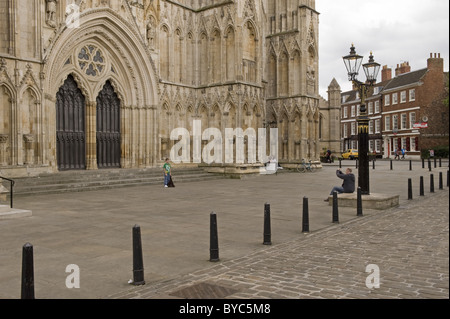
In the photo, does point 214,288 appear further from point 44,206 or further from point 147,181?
point 147,181

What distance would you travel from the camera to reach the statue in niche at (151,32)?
923 inches

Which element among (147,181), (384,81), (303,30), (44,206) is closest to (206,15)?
(303,30)

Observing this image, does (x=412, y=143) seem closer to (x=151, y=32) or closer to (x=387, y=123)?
(x=387, y=123)

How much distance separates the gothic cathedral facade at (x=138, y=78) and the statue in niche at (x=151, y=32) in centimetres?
8

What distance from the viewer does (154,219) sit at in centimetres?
998

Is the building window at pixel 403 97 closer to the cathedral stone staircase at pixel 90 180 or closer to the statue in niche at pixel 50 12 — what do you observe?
the cathedral stone staircase at pixel 90 180

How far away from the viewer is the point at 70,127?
2059 centimetres

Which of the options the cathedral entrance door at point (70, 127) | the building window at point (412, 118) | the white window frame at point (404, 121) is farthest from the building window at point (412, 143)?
the cathedral entrance door at point (70, 127)

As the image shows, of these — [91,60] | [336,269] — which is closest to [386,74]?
[91,60]

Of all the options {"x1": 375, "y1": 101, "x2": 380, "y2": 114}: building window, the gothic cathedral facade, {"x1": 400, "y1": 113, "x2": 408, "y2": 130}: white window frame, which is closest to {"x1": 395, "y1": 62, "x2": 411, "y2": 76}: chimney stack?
{"x1": 375, "y1": 101, "x2": 380, "y2": 114}: building window

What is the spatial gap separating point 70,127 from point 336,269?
17671 millimetres

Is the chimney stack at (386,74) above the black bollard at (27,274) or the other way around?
above

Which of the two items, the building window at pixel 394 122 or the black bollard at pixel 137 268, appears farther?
the building window at pixel 394 122

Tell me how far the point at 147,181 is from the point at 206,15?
39.0ft
